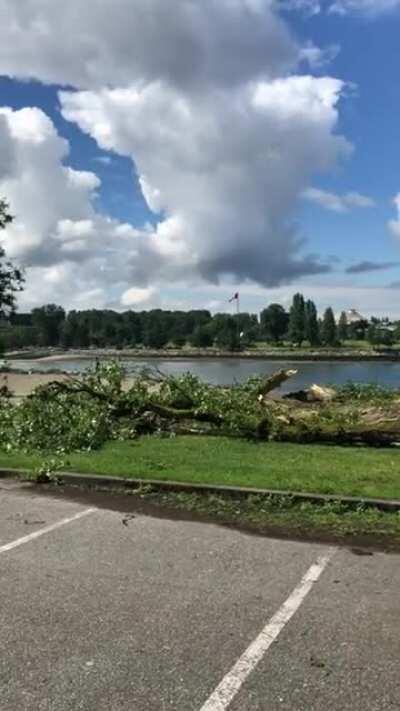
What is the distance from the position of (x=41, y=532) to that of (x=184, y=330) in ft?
468

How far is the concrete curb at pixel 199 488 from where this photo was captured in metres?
7.30

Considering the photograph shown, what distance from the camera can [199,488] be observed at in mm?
8125

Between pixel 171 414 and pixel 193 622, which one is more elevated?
pixel 171 414

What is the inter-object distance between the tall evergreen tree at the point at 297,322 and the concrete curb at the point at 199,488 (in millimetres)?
137413

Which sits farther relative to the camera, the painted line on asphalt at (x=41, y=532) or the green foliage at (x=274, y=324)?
the green foliage at (x=274, y=324)

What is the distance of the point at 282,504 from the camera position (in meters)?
7.51

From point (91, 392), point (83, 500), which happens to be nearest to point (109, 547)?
point (83, 500)

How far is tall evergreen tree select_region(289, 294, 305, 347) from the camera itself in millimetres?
148875

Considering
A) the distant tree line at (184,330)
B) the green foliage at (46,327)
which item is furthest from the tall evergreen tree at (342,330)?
the green foliage at (46,327)

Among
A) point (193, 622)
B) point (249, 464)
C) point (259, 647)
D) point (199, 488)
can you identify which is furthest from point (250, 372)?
point (259, 647)

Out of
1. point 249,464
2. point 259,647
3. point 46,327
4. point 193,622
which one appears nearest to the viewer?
point 259,647

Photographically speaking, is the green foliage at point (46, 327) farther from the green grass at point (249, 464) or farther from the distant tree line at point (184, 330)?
the green grass at point (249, 464)

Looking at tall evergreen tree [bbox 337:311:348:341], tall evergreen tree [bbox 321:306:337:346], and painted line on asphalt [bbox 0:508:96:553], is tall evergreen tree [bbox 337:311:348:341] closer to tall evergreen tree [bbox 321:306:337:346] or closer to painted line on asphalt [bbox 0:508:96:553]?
tall evergreen tree [bbox 321:306:337:346]

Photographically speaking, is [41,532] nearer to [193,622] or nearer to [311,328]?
[193,622]
